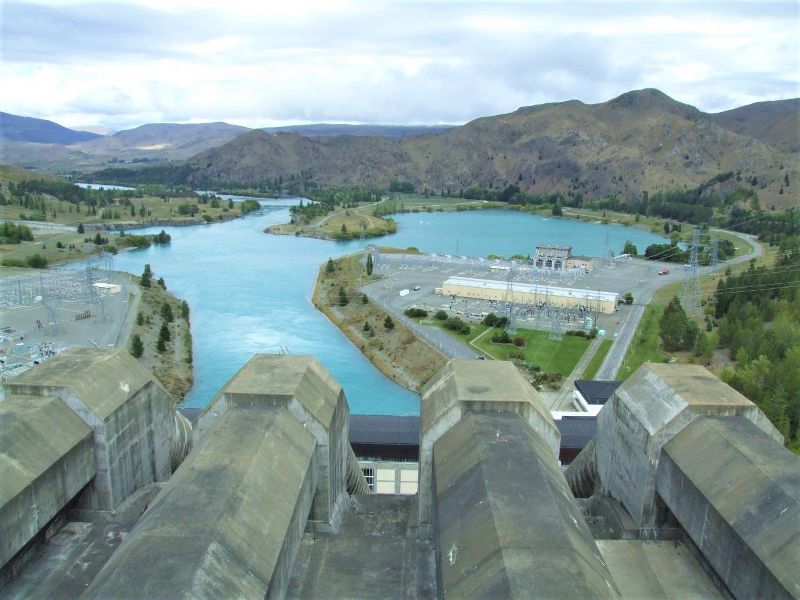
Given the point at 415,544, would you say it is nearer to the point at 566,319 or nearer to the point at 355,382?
the point at 355,382

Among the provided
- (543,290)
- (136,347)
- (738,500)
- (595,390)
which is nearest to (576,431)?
(595,390)

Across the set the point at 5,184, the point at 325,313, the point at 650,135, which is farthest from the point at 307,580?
the point at 650,135

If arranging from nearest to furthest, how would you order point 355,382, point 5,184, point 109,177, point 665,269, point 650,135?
point 355,382 < point 665,269 < point 5,184 < point 650,135 < point 109,177

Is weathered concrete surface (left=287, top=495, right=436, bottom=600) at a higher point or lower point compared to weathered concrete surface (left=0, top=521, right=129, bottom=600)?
lower

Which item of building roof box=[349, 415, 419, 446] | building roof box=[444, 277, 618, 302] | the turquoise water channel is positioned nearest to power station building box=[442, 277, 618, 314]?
building roof box=[444, 277, 618, 302]

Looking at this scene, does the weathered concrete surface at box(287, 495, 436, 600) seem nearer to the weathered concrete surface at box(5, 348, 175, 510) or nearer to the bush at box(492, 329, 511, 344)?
the weathered concrete surface at box(5, 348, 175, 510)

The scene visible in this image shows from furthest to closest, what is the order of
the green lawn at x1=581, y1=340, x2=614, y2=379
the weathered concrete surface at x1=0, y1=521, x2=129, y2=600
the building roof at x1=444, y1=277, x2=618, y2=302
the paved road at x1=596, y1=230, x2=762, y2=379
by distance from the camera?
the building roof at x1=444, y1=277, x2=618, y2=302, the paved road at x1=596, y1=230, x2=762, y2=379, the green lawn at x1=581, y1=340, x2=614, y2=379, the weathered concrete surface at x1=0, y1=521, x2=129, y2=600
